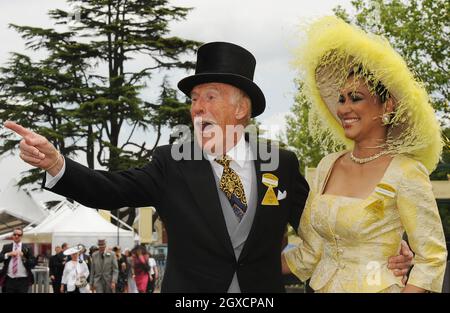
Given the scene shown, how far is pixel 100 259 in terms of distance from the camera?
661 inches

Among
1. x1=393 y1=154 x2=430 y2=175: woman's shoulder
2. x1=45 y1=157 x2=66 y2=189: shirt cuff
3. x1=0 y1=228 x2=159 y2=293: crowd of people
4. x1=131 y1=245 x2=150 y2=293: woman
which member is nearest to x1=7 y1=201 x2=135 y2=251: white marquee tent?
x1=0 y1=228 x2=159 y2=293: crowd of people

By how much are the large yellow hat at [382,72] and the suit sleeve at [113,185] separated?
1036 millimetres

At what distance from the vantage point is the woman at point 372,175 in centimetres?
409

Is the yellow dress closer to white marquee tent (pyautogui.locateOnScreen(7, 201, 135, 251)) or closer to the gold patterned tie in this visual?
the gold patterned tie

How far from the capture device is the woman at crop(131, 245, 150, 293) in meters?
17.9

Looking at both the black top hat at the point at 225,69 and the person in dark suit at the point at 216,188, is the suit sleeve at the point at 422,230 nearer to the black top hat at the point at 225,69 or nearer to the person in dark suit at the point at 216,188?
the person in dark suit at the point at 216,188

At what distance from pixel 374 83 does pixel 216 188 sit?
39.8 inches

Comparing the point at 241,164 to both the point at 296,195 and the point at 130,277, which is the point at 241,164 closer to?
the point at 296,195

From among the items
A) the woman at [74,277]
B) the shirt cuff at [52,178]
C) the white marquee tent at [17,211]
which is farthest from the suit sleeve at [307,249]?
the white marquee tent at [17,211]

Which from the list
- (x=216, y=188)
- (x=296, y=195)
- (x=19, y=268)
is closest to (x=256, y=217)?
(x=216, y=188)

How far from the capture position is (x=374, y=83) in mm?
4234

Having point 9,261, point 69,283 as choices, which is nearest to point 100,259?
point 69,283

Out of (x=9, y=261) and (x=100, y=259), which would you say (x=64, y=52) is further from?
(x=9, y=261)
